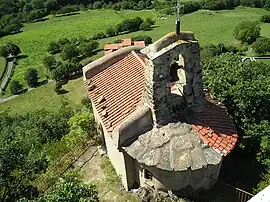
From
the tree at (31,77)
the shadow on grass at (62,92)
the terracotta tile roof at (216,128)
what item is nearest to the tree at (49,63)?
the tree at (31,77)

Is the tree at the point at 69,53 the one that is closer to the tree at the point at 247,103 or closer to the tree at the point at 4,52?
the tree at the point at 4,52

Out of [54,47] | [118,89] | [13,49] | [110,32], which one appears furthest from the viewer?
[110,32]

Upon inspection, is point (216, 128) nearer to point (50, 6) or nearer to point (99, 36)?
point (99, 36)

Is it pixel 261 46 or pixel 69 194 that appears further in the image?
pixel 261 46

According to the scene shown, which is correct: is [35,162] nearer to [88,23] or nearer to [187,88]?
[187,88]

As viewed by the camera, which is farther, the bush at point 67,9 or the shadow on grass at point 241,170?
the bush at point 67,9

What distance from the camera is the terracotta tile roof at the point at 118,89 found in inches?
821

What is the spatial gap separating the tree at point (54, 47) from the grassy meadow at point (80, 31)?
1.62 meters

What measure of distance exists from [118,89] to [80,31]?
7711cm

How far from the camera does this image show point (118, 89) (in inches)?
883

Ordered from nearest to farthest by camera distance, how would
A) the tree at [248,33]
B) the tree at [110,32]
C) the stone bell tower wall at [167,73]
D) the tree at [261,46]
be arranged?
the stone bell tower wall at [167,73] → the tree at [261,46] → the tree at [248,33] → the tree at [110,32]

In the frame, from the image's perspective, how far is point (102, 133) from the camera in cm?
2456

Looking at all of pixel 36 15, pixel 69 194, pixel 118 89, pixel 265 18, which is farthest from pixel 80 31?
pixel 69 194

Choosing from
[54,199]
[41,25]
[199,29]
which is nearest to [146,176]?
[54,199]
